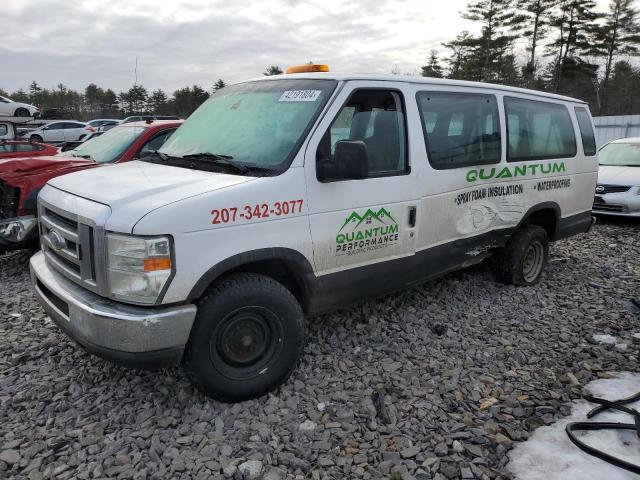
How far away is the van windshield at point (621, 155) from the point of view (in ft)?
31.3

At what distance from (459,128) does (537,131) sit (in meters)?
1.36

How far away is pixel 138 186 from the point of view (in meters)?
2.93

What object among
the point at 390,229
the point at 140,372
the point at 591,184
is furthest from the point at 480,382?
the point at 591,184

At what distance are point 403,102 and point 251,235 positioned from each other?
169 cm

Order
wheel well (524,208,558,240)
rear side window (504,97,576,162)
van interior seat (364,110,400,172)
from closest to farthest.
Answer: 1. van interior seat (364,110,400,172)
2. rear side window (504,97,576,162)
3. wheel well (524,208,558,240)

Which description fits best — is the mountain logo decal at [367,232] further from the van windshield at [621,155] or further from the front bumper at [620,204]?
the van windshield at [621,155]

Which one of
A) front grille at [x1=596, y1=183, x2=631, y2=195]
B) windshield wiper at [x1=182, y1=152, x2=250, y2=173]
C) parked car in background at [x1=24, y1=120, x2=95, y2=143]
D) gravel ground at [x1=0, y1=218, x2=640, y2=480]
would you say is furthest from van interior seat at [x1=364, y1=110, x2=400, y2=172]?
parked car in background at [x1=24, y1=120, x2=95, y2=143]

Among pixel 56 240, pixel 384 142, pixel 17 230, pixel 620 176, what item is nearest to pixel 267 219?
pixel 384 142

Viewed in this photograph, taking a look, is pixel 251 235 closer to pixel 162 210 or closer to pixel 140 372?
pixel 162 210

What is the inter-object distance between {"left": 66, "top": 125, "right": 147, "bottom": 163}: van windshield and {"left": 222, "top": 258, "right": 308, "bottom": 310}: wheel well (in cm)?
379

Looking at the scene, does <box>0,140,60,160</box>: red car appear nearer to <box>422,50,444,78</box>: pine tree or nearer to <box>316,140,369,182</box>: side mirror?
<box>316,140,369,182</box>: side mirror

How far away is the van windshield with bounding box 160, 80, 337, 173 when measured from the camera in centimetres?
319

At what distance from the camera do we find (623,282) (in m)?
5.61

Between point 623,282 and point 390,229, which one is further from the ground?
point 390,229
